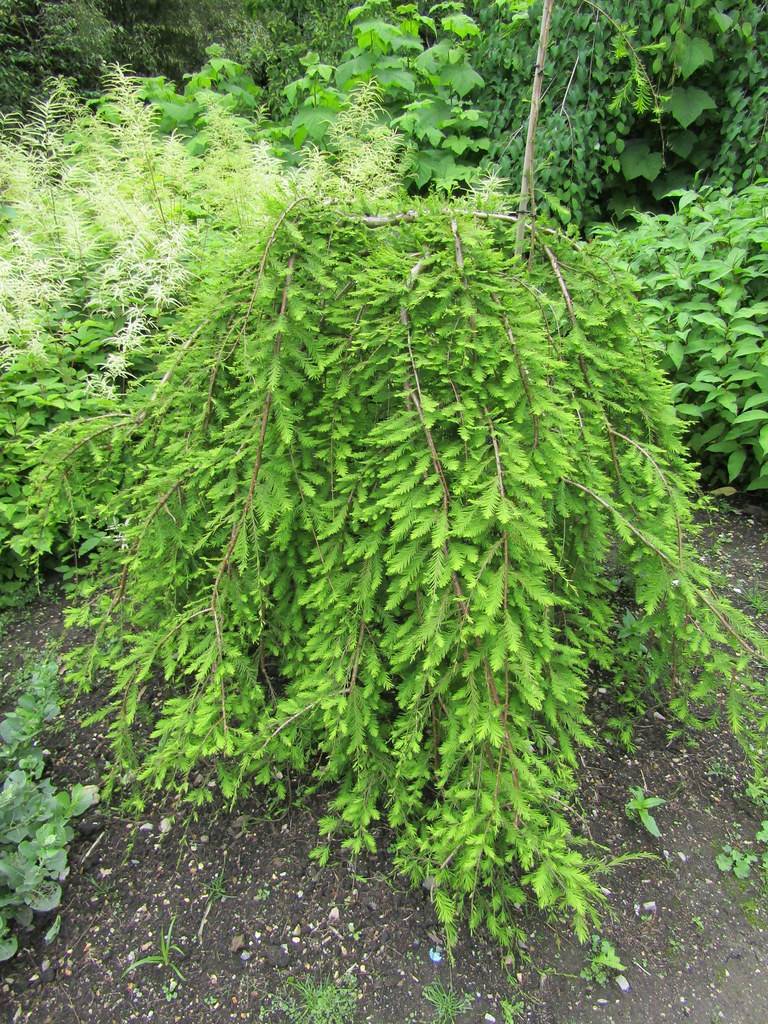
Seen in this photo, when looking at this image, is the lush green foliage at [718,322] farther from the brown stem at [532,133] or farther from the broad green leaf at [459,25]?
the broad green leaf at [459,25]

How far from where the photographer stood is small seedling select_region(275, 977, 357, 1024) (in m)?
1.41

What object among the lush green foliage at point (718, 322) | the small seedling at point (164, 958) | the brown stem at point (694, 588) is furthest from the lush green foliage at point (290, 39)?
the small seedling at point (164, 958)

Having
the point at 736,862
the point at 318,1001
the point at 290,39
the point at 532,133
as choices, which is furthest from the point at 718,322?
the point at 290,39

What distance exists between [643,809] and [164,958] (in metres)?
1.35

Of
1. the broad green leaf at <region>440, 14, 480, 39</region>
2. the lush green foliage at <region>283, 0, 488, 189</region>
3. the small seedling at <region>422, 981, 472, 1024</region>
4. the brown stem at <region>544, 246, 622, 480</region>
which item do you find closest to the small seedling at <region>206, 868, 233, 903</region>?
the small seedling at <region>422, 981, 472, 1024</region>

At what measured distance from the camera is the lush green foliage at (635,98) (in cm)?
423

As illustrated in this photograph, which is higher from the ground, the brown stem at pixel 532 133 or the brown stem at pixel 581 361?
the brown stem at pixel 532 133

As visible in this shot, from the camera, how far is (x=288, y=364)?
1.44 metres

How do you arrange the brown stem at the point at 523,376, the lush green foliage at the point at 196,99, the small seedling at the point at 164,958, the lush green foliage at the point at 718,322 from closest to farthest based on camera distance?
the brown stem at the point at 523,376 < the small seedling at the point at 164,958 < the lush green foliage at the point at 718,322 < the lush green foliage at the point at 196,99

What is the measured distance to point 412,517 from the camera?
1.24 metres

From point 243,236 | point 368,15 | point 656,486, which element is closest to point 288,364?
point 243,236

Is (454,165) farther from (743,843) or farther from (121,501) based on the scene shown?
(743,843)

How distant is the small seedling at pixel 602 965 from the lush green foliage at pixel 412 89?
478cm

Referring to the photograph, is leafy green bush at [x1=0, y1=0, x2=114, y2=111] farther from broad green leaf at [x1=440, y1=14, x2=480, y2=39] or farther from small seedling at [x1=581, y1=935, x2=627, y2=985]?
small seedling at [x1=581, y1=935, x2=627, y2=985]
